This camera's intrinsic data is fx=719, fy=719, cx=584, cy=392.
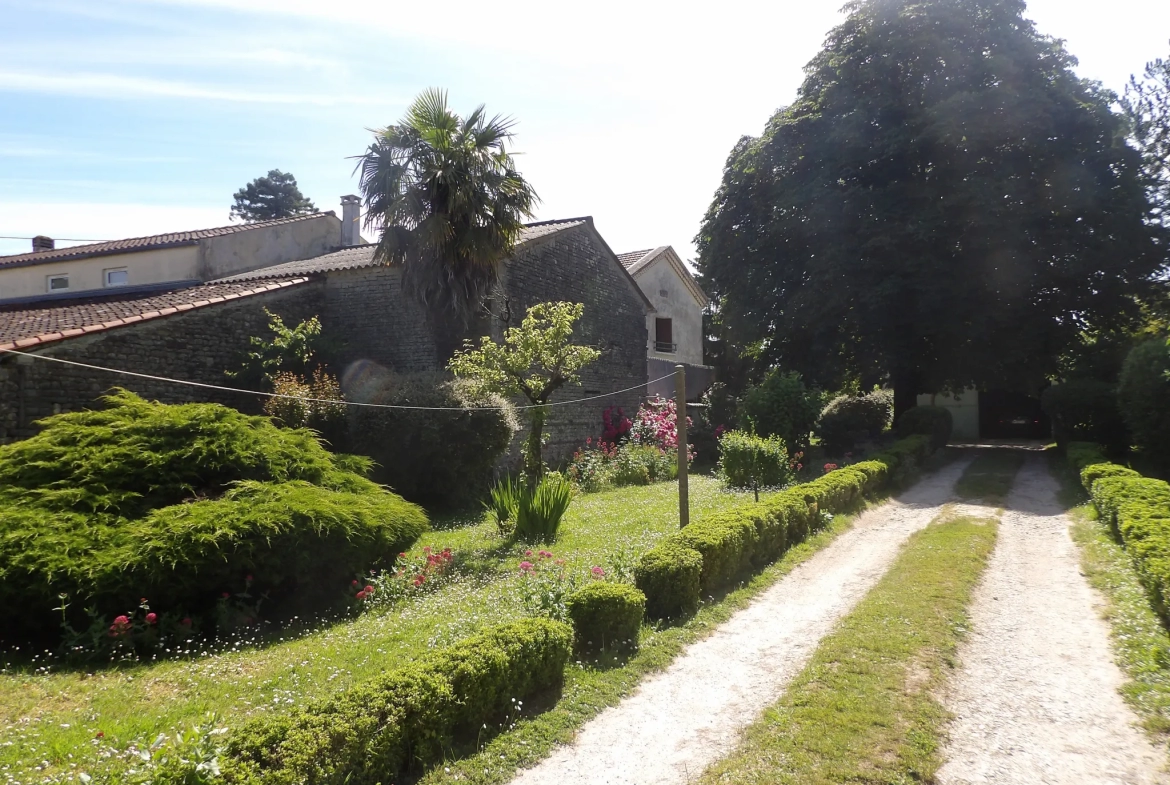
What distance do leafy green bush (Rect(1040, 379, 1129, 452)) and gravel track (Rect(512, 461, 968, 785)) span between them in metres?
14.1

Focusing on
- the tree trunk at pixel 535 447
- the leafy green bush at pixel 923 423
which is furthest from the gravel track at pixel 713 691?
the leafy green bush at pixel 923 423

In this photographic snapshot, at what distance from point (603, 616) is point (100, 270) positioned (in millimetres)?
23194

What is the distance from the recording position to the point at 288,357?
15.0 meters

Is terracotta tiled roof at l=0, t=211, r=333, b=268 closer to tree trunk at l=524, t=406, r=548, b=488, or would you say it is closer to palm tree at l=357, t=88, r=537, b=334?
palm tree at l=357, t=88, r=537, b=334

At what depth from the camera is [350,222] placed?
25.6 metres

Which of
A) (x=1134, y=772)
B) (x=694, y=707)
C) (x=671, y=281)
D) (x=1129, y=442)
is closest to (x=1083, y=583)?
(x=1134, y=772)

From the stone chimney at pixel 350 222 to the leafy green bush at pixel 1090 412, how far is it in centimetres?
2298

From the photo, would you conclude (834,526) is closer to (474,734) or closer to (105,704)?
(474,734)

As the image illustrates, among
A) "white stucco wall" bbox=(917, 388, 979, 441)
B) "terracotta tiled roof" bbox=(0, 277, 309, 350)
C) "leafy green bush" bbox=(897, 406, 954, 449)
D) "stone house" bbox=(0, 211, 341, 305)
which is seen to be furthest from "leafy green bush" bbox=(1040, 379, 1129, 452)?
"stone house" bbox=(0, 211, 341, 305)

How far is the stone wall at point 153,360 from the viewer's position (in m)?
10.3

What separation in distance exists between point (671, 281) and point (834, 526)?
20.1 meters

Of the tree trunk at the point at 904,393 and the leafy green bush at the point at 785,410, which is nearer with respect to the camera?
the leafy green bush at the point at 785,410

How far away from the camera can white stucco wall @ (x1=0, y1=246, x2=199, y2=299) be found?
21484mm

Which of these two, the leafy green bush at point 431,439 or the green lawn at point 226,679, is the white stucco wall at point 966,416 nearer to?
the leafy green bush at point 431,439
